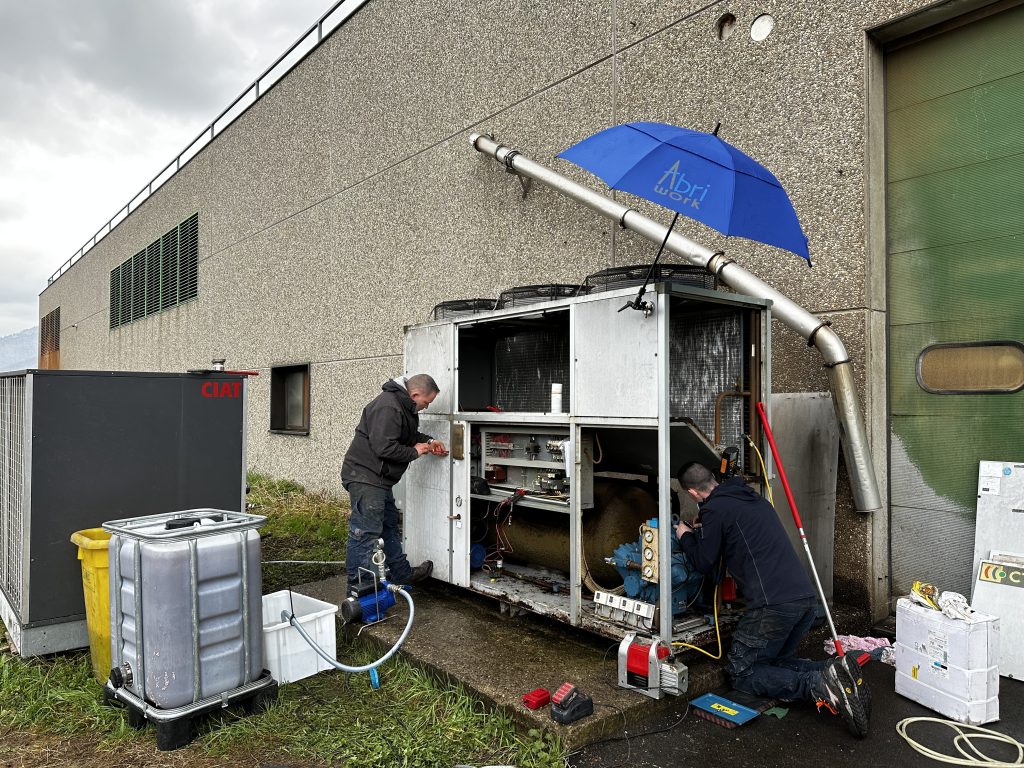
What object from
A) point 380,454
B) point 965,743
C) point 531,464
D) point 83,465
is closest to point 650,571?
point 531,464

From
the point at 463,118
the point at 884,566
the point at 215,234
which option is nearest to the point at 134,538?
the point at 884,566

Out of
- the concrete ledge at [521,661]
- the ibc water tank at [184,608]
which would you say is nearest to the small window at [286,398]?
the concrete ledge at [521,661]

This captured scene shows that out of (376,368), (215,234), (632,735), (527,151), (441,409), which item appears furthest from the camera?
(215,234)

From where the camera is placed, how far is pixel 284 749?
3.28 m

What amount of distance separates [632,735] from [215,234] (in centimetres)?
1271

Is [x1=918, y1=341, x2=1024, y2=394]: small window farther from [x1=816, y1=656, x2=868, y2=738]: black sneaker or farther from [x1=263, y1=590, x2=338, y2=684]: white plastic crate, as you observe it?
[x1=263, y1=590, x2=338, y2=684]: white plastic crate

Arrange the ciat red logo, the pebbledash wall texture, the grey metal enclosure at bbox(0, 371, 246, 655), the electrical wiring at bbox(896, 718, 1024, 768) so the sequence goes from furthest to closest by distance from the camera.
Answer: the ciat red logo < the pebbledash wall texture < the grey metal enclosure at bbox(0, 371, 246, 655) < the electrical wiring at bbox(896, 718, 1024, 768)

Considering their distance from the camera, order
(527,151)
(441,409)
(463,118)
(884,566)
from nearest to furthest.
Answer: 1. (884,566)
2. (441,409)
3. (527,151)
4. (463,118)

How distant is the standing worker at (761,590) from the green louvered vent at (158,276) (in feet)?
43.2

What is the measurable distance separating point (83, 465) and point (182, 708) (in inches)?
70.9

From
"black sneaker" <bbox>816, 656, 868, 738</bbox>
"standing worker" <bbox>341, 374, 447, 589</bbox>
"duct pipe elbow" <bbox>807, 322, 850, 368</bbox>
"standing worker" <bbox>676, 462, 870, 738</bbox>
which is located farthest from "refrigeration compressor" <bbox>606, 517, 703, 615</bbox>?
"standing worker" <bbox>341, 374, 447, 589</bbox>

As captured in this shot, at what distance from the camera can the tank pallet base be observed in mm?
3238

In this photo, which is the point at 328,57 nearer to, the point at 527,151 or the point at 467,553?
the point at 527,151

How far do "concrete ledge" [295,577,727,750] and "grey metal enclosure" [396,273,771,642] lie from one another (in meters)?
0.18
